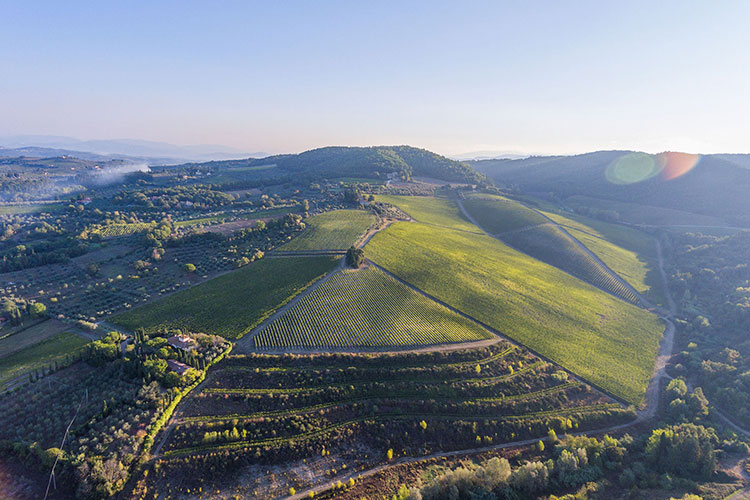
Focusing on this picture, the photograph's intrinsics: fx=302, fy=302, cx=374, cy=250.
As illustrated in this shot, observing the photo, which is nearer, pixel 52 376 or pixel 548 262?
pixel 52 376

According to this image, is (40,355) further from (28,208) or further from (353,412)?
(28,208)

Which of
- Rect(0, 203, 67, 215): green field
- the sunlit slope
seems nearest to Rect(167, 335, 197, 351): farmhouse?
the sunlit slope

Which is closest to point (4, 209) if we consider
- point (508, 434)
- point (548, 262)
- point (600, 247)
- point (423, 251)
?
point (423, 251)

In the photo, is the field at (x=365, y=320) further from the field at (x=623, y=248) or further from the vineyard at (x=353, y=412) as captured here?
the field at (x=623, y=248)

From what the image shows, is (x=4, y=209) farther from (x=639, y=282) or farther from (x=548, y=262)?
(x=639, y=282)

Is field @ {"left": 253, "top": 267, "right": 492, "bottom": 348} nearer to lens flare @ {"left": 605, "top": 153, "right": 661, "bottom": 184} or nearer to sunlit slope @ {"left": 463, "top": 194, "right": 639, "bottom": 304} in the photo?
sunlit slope @ {"left": 463, "top": 194, "right": 639, "bottom": 304}

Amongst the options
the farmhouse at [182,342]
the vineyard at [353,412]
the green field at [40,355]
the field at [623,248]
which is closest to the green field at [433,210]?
the field at [623,248]

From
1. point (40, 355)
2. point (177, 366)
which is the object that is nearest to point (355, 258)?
point (177, 366)
